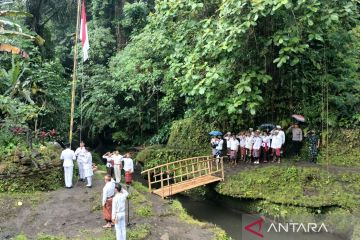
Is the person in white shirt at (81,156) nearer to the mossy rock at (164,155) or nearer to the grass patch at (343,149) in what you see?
the mossy rock at (164,155)

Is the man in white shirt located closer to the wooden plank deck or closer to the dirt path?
the wooden plank deck

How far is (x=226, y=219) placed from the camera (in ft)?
44.1

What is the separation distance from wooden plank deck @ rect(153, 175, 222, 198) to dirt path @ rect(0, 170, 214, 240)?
2.22ft

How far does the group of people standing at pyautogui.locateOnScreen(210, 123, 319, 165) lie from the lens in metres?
15.1

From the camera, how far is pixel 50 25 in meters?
28.9

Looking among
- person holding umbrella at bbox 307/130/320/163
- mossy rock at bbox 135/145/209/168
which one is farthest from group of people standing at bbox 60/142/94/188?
person holding umbrella at bbox 307/130/320/163

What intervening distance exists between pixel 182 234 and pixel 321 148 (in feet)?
25.3

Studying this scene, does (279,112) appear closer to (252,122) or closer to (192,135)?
(252,122)

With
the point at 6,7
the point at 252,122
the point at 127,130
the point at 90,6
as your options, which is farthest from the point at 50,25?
the point at 252,122

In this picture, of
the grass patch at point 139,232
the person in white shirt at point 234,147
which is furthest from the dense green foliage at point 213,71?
the grass patch at point 139,232

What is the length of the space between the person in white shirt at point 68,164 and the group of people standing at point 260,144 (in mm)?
5510

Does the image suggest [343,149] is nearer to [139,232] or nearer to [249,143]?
[249,143]

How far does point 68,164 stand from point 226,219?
5298mm

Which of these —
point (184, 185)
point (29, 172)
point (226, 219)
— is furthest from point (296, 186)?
point (29, 172)
